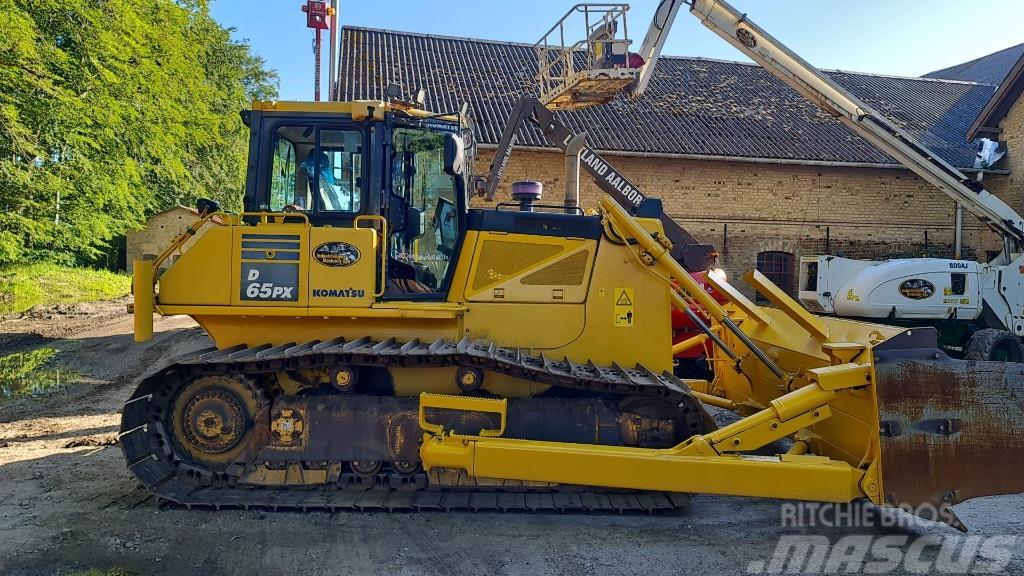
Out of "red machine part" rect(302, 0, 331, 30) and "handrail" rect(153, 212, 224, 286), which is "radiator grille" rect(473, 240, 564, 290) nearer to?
"handrail" rect(153, 212, 224, 286)

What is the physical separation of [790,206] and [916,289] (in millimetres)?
6864

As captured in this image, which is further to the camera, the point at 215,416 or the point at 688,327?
the point at 688,327

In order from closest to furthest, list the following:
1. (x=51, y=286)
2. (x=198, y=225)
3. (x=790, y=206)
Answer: (x=198, y=225), (x=790, y=206), (x=51, y=286)

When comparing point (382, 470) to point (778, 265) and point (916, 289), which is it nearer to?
point (916, 289)

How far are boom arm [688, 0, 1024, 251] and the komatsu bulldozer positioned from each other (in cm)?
653

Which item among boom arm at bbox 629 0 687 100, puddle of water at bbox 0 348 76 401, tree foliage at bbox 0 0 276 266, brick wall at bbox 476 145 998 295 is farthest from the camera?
brick wall at bbox 476 145 998 295

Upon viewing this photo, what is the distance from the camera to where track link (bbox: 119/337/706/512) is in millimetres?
4129

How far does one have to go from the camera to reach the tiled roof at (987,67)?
27359mm

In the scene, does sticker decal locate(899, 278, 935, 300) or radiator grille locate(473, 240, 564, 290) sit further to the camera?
sticker decal locate(899, 278, 935, 300)

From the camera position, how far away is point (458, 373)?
4441mm

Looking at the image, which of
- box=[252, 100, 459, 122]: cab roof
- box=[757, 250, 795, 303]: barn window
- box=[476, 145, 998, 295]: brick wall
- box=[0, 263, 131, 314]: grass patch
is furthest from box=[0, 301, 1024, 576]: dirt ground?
box=[0, 263, 131, 314]: grass patch

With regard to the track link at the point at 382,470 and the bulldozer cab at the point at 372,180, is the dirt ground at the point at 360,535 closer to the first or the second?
the track link at the point at 382,470

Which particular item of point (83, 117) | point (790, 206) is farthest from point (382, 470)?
point (790, 206)

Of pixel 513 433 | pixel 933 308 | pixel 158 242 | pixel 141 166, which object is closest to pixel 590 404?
pixel 513 433
